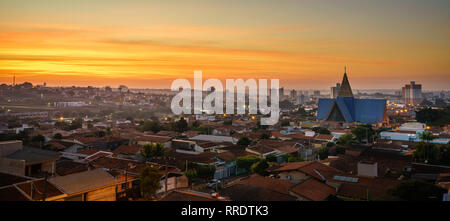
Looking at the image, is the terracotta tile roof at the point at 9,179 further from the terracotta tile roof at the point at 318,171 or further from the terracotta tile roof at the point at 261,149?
the terracotta tile roof at the point at 261,149

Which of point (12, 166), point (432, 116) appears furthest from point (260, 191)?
point (432, 116)

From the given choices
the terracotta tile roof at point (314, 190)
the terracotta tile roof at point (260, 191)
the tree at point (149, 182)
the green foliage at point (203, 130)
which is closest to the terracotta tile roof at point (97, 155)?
the tree at point (149, 182)

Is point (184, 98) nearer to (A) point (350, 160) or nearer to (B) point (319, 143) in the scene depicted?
(B) point (319, 143)

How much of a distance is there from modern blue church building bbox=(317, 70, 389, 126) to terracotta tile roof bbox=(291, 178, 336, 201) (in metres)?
21.7

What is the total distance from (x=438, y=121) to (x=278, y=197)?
23.5m

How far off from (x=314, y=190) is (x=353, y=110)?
2357cm

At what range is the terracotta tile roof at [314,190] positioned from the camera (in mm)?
6989

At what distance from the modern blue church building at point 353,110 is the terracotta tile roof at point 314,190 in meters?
21.7

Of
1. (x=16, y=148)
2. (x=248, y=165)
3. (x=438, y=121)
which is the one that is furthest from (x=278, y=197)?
(x=438, y=121)

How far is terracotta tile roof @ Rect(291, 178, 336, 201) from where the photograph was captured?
6.99 metres

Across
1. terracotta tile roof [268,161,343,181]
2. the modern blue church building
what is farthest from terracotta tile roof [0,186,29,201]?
the modern blue church building

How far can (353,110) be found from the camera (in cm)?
2909

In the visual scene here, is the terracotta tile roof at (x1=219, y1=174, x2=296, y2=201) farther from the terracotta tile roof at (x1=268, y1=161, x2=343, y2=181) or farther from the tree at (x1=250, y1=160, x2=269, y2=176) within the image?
the tree at (x1=250, y1=160, x2=269, y2=176)
